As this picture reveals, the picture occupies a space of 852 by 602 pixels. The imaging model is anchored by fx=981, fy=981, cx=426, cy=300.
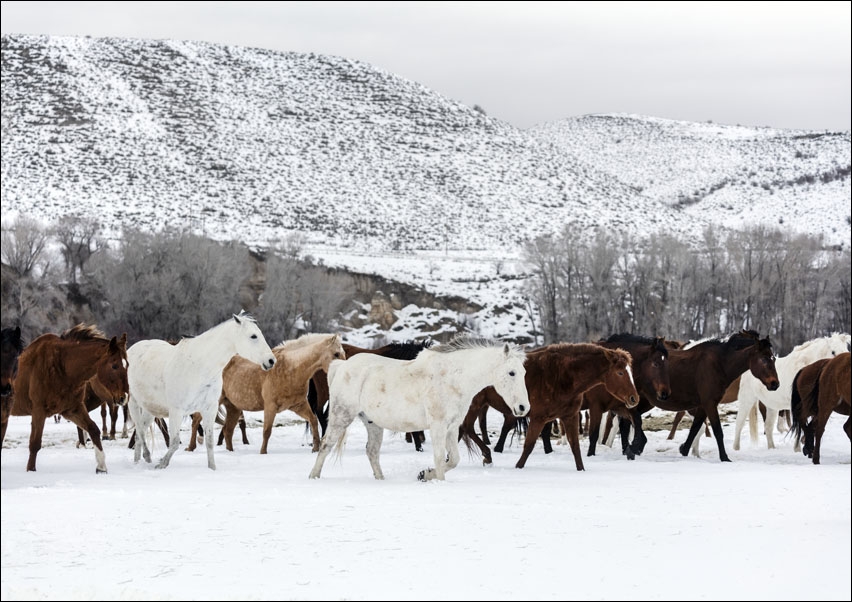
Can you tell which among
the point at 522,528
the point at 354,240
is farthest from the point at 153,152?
the point at 522,528

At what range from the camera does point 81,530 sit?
28.8 feet

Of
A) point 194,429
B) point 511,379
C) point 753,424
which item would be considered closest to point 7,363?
point 511,379

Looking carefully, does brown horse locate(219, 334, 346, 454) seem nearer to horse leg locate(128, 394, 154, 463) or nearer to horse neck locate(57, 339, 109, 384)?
horse leg locate(128, 394, 154, 463)

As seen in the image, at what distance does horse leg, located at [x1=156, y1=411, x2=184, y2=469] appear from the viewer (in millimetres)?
13453

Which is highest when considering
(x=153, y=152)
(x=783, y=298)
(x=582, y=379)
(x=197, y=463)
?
(x=153, y=152)

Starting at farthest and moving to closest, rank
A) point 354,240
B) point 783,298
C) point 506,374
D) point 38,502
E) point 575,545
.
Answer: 1. point 354,240
2. point 783,298
3. point 506,374
4. point 38,502
5. point 575,545

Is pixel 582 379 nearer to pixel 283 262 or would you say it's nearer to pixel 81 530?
pixel 81 530

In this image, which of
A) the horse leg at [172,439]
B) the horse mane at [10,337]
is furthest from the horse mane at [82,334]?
the horse mane at [10,337]

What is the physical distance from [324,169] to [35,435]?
305ft

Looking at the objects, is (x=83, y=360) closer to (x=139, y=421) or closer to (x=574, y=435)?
(x=139, y=421)

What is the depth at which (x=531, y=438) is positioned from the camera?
13805 mm

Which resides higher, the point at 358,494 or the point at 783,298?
the point at 783,298

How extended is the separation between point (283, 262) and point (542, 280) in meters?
17.2

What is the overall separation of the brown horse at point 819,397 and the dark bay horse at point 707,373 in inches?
26.1
